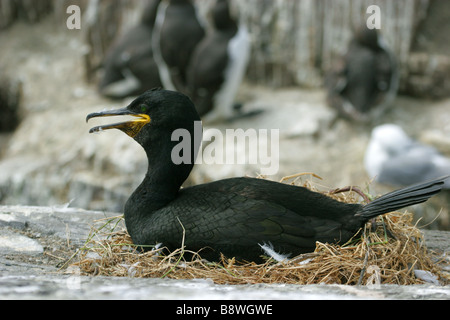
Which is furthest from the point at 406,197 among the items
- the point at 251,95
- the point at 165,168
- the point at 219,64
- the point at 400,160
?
the point at 251,95

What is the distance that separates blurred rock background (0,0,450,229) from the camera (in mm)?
8047

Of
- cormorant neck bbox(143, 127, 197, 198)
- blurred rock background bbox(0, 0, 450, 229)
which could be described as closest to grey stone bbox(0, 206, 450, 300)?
cormorant neck bbox(143, 127, 197, 198)

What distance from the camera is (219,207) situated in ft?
9.98

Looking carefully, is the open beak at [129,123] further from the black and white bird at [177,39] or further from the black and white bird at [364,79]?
the black and white bird at [177,39]

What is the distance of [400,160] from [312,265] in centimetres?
500

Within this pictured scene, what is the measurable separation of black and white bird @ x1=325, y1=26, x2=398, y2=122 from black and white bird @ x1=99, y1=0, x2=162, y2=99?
2743 mm

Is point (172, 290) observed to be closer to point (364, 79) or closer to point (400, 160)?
point (400, 160)

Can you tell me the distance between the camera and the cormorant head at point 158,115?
3.14 meters

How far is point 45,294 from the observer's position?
2.14m
